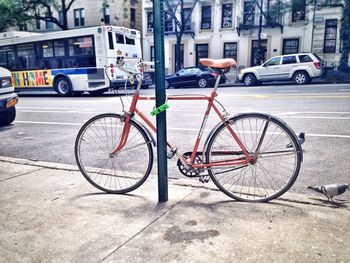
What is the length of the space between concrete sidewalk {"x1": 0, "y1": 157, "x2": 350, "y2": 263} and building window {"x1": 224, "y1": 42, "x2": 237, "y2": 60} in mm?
28684

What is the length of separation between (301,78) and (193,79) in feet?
21.3

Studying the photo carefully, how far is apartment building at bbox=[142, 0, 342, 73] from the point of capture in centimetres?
2741

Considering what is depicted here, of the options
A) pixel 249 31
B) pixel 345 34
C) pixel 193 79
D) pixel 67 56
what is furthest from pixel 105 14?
pixel 345 34

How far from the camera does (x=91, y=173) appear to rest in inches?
148

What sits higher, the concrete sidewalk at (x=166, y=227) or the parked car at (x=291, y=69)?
the parked car at (x=291, y=69)

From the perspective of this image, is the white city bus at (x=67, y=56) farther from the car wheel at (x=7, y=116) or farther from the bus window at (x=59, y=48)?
the car wheel at (x=7, y=116)

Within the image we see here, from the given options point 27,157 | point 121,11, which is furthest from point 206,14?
point 27,157

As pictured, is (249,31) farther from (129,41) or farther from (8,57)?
(8,57)

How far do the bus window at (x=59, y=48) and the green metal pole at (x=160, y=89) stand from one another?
14.6 metres

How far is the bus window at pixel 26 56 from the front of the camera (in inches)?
678

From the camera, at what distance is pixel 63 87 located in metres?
16.6

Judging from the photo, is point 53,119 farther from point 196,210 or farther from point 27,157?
point 196,210

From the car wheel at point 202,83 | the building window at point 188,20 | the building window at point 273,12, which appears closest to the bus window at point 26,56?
the car wheel at point 202,83

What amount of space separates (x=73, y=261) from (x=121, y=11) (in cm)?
3533
